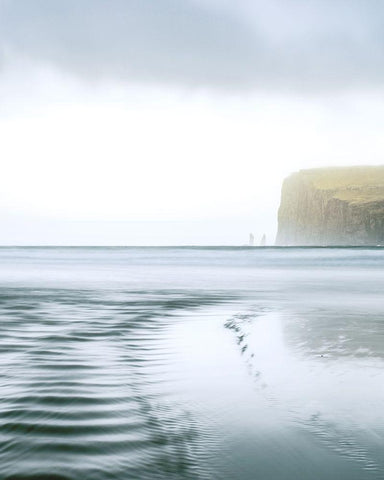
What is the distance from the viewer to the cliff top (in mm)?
147875

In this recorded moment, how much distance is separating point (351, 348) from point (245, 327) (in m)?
2.78

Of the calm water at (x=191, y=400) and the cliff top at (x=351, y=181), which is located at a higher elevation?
the cliff top at (x=351, y=181)

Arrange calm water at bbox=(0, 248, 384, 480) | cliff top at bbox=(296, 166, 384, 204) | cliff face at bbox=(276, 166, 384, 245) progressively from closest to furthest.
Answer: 1. calm water at bbox=(0, 248, 384, 480)
2. cliff face at bbox=(276, 166, 384, 245)
3. cliff top at bbox=(296, 166, 384, 204)

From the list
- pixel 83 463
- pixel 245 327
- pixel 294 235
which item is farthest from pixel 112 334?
pixel 294 235

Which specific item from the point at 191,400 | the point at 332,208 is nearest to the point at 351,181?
the point at 332,208

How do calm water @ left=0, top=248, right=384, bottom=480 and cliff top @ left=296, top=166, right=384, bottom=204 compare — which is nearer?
calm water @ left=0, top=248, right=384, bottom=480

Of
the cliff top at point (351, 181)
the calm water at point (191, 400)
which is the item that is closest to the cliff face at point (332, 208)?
the cliff top at point (351, 181)

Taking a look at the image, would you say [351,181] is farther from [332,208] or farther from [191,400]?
[191,400]

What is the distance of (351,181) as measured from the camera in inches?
6821

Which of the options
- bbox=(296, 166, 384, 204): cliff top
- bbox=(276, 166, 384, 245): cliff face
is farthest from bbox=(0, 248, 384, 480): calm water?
bbox=(296, 166, 384, 204): cliff top

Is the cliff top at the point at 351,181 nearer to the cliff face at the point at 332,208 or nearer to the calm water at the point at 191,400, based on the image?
the cliff face at the point at 332,208

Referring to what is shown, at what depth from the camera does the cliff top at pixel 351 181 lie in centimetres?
14788

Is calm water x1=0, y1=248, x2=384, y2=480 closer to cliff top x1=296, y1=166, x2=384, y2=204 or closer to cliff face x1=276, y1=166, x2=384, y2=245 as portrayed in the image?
cliff face x1=276, y1=166, x2=384, y2=245

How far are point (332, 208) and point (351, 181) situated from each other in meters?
32.8
